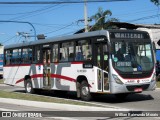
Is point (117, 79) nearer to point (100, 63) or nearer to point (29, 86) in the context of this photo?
point (100, 63)

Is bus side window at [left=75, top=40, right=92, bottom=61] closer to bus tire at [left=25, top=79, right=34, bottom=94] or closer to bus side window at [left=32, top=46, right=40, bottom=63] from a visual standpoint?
bus side window at [left=32, top=46, right=40, bottom=63]

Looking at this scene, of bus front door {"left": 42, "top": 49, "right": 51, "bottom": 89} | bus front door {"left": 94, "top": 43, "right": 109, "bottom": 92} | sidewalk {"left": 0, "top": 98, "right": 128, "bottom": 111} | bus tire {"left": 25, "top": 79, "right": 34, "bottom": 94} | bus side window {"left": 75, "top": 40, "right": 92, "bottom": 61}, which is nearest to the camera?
sidewalk {"left": 0, "top": 98, "right": 128, "bottom": 111}

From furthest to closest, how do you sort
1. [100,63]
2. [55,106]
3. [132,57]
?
[100,63]
[132,57]
[55,106]

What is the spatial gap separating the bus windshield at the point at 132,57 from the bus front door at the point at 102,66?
46 cm

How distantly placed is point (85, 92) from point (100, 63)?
5.93 ft

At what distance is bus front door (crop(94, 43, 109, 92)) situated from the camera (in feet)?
55.7

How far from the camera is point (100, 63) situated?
17.3m

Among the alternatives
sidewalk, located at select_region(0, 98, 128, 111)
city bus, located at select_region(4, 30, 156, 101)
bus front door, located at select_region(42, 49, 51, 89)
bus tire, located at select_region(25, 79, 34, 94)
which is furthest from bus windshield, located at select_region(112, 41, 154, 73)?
bus tire, located at select_region(25, 79, 34, 94)

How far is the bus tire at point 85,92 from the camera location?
1814 cm

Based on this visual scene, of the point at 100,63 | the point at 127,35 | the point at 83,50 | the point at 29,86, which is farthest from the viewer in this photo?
the point at 29,86

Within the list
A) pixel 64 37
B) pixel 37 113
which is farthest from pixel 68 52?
pixel 37 113

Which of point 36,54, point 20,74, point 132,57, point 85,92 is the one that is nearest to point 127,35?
point 132,57

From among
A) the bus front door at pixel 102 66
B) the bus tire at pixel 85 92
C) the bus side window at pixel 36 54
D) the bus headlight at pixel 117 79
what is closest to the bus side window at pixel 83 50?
the bus front door at pixel 102 66

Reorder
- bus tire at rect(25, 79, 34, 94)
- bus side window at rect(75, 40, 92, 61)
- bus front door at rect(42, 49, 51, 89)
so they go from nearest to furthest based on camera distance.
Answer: bus side window at rect(75, 40, 92, 61), bus front door at rect(42, 49, 51, 89), bus tire at rect(25, 79, 34, 94)
